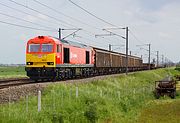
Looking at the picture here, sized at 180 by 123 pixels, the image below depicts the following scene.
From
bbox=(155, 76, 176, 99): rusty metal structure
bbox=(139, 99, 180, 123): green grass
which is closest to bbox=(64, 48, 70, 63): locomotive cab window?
bbox=(139, 99, 180, 123): green grass

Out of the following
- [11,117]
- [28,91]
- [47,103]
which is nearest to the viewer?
[11,117]

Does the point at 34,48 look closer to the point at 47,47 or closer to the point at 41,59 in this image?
the point at 47,47

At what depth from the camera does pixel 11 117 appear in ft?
40.3

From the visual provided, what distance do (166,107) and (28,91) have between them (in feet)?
40.2

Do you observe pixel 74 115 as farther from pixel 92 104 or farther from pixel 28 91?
pixel 28 91

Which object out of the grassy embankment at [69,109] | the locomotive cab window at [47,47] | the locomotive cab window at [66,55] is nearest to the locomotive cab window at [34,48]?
the locomotive cab window at [47,47]

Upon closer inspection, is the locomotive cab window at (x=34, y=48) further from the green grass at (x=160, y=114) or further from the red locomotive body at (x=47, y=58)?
the green grass at (x=160, y=114)

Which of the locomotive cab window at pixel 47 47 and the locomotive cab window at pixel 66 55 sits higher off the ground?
the locomotive cab window at pixel 47 47

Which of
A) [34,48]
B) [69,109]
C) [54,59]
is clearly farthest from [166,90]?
[69,109]

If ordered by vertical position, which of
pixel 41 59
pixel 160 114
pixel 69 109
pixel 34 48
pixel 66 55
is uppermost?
pixel 34 48

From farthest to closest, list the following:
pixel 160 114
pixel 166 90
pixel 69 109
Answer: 1. pixel 166 90
2. pixel 160 114
3. pixel 69 109

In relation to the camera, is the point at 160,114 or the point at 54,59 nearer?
the point at 160,114

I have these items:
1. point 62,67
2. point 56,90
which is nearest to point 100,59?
point 62,67

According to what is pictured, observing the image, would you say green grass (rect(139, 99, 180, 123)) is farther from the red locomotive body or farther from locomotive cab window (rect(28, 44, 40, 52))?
locomotive cab window (rect(28, 44, 40, 52))
